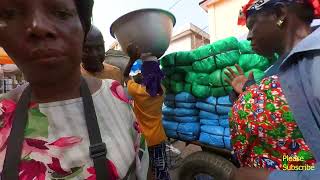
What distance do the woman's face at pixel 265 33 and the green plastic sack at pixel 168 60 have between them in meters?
1.58

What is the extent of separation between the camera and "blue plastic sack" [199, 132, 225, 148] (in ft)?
9.14

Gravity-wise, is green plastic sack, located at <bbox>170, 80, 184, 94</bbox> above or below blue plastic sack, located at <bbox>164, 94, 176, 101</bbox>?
above

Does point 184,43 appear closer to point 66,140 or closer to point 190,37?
point 190,37

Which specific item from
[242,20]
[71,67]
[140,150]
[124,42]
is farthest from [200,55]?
[71,67]

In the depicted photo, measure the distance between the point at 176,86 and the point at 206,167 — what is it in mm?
927

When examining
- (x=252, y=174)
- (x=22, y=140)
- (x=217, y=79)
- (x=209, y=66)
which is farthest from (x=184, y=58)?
(x=22, y=140)

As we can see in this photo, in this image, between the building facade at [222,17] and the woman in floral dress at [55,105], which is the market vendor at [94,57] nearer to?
the woman in floral dress at [55,105]

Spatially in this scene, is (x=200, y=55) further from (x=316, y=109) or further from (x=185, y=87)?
(x=316, y=109)

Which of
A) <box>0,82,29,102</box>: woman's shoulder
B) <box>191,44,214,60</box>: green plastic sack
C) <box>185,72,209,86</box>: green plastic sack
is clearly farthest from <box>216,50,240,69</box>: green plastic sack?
<box>0,82,29,102</box>: woman's shoulder

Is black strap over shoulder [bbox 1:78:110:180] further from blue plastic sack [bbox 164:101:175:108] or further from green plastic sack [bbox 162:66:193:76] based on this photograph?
blue plastic sack [bbox 164:101:175:108]

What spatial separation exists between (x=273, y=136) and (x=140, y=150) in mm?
574

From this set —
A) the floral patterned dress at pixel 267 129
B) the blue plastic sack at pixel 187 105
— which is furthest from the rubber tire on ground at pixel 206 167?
the floral patterned dress at pixel 267 129

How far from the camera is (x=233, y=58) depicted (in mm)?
2730

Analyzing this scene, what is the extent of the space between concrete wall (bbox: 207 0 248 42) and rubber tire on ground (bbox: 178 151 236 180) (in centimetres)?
650
